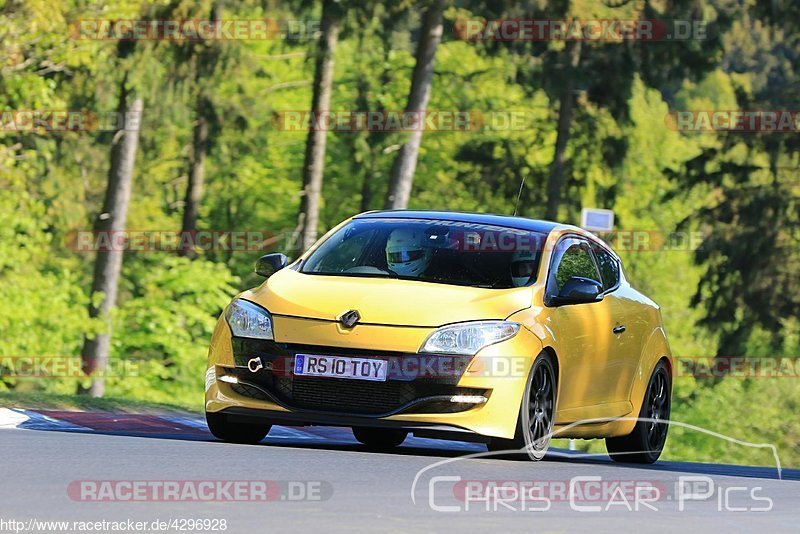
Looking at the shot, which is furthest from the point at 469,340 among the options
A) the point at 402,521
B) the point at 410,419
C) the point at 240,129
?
the point at 240,129

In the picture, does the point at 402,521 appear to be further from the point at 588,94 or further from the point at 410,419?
the point at 588,94

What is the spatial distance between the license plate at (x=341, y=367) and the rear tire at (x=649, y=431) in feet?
11.0

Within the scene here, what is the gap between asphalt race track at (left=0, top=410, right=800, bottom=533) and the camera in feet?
26.1

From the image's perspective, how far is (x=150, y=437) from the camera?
12.2m

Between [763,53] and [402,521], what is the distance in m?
91.0

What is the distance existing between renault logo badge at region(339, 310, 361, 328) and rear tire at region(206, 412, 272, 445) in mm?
1251

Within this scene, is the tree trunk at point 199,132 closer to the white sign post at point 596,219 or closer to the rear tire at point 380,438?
the white sign post at point 596,219

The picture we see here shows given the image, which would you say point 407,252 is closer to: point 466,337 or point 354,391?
point 466,337

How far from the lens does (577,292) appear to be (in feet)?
40.0

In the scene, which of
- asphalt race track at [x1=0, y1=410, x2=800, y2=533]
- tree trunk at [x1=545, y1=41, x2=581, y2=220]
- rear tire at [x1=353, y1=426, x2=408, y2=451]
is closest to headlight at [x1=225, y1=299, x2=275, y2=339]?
asphalt race track at [x1=0, y1=410, x2=800, y2=533]

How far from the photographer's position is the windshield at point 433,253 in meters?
12.2

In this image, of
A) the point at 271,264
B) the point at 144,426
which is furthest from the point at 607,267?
the point at 144,426

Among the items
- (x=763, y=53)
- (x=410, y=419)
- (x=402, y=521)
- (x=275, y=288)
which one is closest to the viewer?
(x=402, y=521)

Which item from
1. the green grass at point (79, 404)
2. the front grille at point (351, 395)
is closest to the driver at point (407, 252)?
the front grille at point (351, 395)
